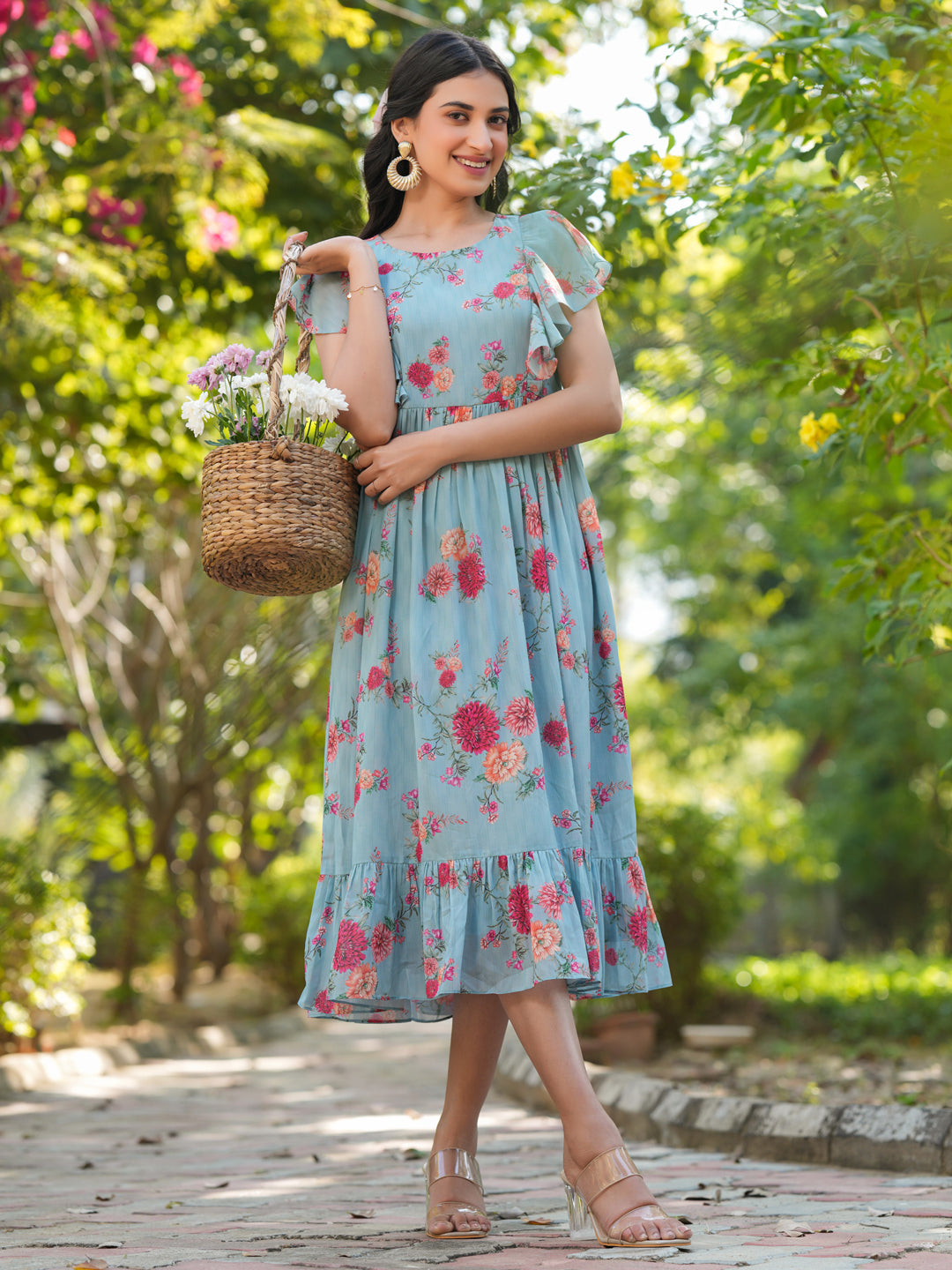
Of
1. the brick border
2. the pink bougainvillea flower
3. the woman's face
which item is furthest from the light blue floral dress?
the pink bougainvillea flower

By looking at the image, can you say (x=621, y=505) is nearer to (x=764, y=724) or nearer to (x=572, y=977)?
(x=764, y=724)

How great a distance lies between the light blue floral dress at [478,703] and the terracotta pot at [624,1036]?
2.90 meters

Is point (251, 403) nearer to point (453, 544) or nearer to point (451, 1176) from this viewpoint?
point (453, 544)

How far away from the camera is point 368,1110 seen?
4.18 meters

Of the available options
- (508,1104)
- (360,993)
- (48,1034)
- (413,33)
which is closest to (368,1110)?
(508,1104)

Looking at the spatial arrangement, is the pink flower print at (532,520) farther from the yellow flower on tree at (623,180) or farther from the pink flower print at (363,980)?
the yellow flower on tree at (623,180)

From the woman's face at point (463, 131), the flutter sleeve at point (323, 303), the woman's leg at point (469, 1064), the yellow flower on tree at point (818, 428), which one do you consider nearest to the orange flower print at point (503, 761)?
the woman's leg at point (469, 1064)

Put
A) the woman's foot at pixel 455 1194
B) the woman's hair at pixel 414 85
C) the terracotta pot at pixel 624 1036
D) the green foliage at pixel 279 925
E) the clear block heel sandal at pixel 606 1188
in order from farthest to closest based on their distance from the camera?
the green foliage at pixel 279 925 → the terracotta pot at pixel 624 1036 → the woman's hair at pixel 414 85 → the woman's foot at pixel 455 1194 → the clear block heel sandal at pixel 606 1188

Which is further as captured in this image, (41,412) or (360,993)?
(41,412)

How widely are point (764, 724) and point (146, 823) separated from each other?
821 cm

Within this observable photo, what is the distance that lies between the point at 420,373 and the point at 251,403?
303 mm

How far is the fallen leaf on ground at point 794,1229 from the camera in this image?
2018 mm

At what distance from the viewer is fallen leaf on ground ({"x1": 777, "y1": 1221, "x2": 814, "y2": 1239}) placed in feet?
6.62

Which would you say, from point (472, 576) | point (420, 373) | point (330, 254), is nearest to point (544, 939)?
point (472, 576)
